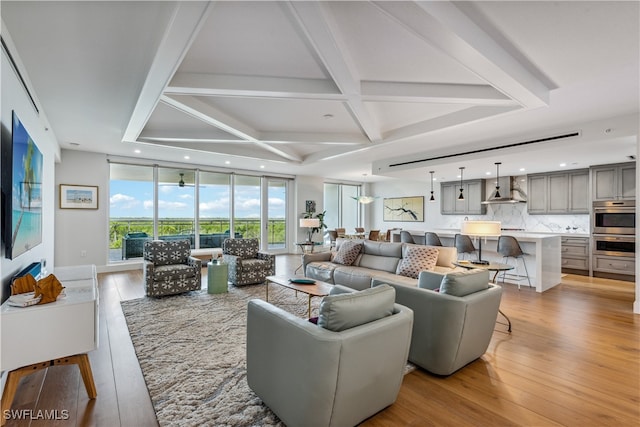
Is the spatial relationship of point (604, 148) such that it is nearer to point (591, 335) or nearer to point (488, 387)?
point (591, 335)

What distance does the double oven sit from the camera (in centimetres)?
575

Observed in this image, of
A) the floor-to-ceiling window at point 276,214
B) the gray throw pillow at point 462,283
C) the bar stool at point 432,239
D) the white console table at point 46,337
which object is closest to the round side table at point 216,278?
the white console table at point 46,337

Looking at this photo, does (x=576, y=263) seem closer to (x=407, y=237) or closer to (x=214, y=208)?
(x=407, y=237)

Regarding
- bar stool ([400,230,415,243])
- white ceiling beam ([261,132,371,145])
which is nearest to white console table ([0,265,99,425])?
white ceiling beam ([261,132,371,145])

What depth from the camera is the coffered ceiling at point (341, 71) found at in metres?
2.02

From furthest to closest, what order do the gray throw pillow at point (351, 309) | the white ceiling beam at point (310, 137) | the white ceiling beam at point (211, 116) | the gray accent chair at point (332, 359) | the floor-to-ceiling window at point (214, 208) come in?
the floor-to-ceiling window at point (214, 208) < the white ceiling beam at point (310, 137) < the white ceiling beam at point (211, 116) < the gray throw pillow at point (351, 309) < the gray accent chair at point (332, 359)

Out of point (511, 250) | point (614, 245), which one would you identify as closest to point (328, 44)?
point (511, 250)

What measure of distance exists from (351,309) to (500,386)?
146 centimetres

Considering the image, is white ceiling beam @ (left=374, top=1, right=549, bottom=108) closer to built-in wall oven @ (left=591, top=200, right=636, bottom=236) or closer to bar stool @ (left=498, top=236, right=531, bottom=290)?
bar stool @ (left=498, top=236, right=531, bottom=290)

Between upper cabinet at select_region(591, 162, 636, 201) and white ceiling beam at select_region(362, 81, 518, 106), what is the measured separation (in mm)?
4640

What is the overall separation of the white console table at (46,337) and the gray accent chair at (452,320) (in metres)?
2.32

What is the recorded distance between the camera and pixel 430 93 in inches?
125

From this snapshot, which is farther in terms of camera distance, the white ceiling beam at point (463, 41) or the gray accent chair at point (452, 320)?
the gray accent chair at point (452, 320)

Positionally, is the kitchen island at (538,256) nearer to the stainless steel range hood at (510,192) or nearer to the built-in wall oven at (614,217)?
the built-in wall oven at (614,217)
